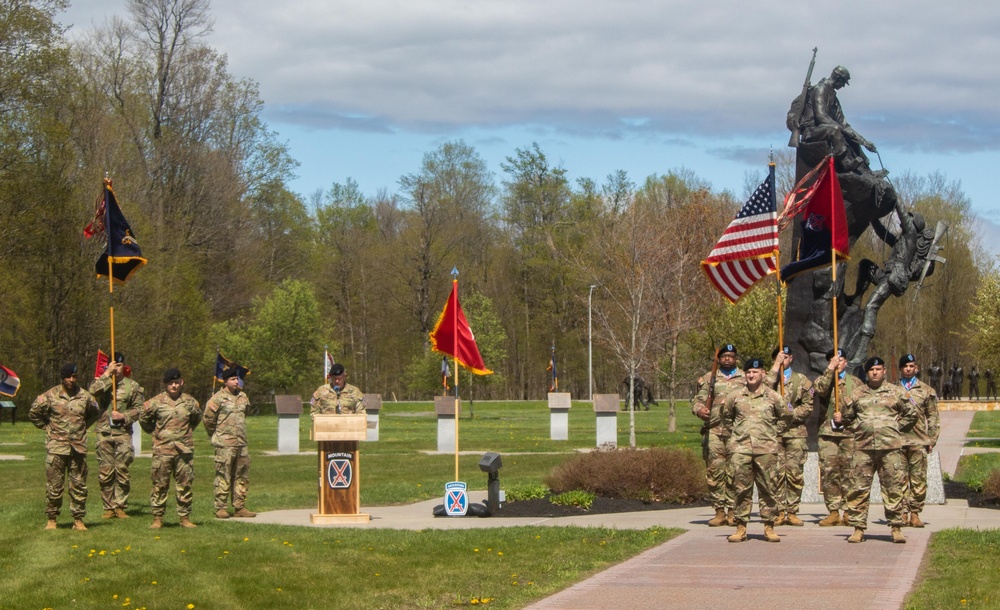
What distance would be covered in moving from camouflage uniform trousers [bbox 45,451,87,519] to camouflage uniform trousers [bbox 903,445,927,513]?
355 inches

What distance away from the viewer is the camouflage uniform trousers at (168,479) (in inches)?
588

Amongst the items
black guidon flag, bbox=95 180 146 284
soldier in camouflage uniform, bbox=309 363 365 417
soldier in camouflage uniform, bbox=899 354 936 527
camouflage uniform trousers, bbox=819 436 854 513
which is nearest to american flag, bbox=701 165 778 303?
soldier in camouflage uniform, bbox=899 354 936 527

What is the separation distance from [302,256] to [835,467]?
211 ft

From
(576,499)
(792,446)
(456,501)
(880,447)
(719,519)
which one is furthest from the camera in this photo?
(576,499)

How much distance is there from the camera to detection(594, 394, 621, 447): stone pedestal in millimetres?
29266

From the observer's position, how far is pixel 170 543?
13.5 meters

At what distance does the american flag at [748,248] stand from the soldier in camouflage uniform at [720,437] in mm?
1746

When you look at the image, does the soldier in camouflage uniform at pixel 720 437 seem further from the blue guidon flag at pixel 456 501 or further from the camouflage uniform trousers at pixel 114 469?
the camouflage uniform trousers at pixel 114 469

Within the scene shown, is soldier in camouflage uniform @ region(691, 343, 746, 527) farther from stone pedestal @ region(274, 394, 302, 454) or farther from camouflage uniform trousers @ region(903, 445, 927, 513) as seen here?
stone pedestal @ region(274, 394, 302, 454)

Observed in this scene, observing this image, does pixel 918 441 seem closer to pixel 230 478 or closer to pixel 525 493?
pixel 525 493

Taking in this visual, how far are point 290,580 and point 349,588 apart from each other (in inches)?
24.3

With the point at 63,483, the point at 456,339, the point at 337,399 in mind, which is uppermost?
the point at 456,339

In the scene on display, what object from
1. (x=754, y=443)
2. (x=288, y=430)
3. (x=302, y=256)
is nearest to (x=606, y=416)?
(x=288, y=430)

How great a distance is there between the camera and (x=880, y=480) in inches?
517
